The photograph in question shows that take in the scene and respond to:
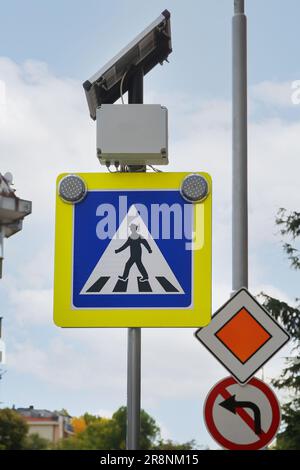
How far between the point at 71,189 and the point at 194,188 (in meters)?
0.88

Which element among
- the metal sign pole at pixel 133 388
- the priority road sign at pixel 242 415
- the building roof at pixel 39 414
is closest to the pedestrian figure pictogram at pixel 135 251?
the metal sign pole at pixel 133 388

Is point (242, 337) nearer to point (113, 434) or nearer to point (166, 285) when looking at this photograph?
point (166, 285)

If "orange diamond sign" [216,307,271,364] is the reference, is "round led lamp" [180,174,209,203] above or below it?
above

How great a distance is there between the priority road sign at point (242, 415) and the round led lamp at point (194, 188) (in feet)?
7.31

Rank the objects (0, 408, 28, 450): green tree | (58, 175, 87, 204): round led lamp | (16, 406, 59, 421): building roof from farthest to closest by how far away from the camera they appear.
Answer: (16, 406, 59, 421): building roof < (0, 408, 28, 450): green tree < (58, 175, 87, 204): round led lamp

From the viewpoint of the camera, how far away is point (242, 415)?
8.39m

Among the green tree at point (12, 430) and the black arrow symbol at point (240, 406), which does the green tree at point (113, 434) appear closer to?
Result: the green tree at point (12, 430)

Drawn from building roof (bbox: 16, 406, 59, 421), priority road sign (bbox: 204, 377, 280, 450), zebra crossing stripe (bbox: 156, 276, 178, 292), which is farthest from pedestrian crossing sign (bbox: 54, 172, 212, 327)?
building roof (bbox: 16, 406, 59, 421)

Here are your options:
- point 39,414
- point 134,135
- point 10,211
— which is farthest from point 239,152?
point 39,414

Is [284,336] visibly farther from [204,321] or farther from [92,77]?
[92,77]

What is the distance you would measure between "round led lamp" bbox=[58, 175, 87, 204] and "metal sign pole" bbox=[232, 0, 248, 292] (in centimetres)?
436

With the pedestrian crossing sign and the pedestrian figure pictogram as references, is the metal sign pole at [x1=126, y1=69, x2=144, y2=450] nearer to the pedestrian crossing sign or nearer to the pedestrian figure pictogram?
the pedestrian crossing sign

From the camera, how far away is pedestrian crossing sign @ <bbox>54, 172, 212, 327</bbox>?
6859mm
